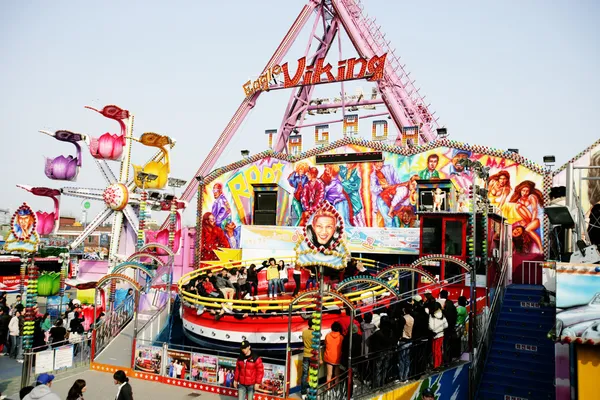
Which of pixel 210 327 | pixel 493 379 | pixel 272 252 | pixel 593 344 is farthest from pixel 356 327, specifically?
pixel 272 252

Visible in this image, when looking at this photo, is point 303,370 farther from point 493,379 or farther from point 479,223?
point 479,223

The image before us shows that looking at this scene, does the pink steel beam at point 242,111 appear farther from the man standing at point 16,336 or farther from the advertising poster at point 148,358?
the advertising poster at point 148,358

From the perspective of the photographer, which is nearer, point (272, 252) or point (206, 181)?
point (272, 252)

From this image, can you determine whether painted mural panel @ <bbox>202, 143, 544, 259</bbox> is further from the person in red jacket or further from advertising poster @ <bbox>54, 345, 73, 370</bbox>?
the person in red jacket

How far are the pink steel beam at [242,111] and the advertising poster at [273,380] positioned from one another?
21.0 metres

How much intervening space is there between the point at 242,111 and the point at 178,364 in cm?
2139

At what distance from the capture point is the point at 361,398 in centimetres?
1065

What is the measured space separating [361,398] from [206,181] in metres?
21.3

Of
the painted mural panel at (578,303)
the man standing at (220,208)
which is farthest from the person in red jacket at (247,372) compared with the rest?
the man standing at (220,208)

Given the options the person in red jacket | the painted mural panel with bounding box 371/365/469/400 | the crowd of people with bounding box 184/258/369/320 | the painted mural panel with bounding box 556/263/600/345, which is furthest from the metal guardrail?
the person in red jacket

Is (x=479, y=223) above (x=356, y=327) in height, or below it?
above

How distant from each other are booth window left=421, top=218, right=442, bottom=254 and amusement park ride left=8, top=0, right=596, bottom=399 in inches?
1.5

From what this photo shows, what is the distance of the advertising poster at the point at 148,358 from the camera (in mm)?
13875

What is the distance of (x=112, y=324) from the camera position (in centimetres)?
1691
